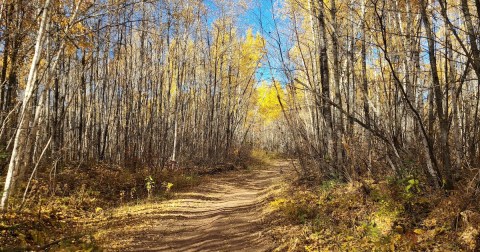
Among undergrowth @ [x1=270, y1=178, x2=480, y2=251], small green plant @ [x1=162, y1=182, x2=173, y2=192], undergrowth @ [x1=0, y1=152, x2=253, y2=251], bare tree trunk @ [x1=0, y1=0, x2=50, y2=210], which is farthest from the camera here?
small green plant @ [x1=162, y1=182, x2=173, y2=192]

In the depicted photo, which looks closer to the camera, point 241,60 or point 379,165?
point 379,165

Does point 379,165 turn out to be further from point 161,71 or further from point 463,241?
point 161,71

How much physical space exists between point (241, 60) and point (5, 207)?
17999mm

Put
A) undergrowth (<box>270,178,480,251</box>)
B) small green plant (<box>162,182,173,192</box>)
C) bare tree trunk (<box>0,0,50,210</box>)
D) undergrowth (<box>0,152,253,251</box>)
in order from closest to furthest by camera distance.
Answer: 1. undergrowth (<box>270,178,480,251</box>)
2. undergrowth (<box>0,152,253,251</box>)
3. bare tree trunk (<box>0,0,50,210</box>)
4. small green plant (<box>162,182,173,192</box>)

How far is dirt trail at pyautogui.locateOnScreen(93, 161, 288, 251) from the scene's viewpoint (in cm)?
518

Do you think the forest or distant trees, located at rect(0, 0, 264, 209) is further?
distant trees, located at rect(0, 0, 264, 209)

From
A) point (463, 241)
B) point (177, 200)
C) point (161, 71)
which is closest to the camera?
point (463, 241)

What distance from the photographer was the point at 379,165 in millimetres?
6941

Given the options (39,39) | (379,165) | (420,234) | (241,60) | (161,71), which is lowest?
(420,234)

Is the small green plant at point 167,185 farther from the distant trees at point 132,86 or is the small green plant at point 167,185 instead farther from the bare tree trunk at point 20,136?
the bare tree trunk at point 20,136

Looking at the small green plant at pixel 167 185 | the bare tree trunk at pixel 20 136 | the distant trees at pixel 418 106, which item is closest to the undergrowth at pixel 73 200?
the small green plant at pixel 167 185

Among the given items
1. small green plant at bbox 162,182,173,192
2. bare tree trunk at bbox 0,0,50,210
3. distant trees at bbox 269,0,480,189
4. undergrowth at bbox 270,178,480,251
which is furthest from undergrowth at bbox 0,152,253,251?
distant trees at bbox 269,0,480,189

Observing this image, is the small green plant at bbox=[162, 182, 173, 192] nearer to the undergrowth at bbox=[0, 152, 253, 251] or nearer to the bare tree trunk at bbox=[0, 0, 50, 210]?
the undergrowth at bbox=[0, 152, 253, 251]

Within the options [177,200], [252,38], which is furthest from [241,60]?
[177,200]
